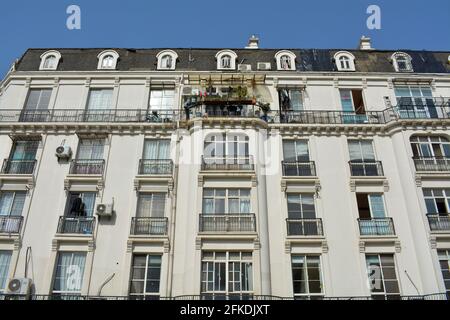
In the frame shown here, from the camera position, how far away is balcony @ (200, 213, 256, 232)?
17.0 metres

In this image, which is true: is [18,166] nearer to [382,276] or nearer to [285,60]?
[285,60]

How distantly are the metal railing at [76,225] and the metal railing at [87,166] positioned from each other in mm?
2295

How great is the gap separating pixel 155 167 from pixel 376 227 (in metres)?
10.0

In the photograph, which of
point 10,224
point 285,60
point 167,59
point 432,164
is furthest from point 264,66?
point 10,224

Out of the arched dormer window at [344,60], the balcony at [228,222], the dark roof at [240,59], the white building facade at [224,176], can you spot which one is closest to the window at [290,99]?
the white building facade at [224,176]

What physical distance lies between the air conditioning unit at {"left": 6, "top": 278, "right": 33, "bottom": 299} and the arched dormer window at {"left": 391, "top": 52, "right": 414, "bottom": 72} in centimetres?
2102

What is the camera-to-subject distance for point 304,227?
687 inches

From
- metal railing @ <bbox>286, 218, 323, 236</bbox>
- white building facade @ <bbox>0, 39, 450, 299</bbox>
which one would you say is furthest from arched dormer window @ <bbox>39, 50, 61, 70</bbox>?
metal railing @ <bbox>286, 218, 323, 236</bbox>

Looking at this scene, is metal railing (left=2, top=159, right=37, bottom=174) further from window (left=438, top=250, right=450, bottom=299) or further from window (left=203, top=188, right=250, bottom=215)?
window (left=438, top=250, right=450, bottom=299)

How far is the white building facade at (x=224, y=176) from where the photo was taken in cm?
1639

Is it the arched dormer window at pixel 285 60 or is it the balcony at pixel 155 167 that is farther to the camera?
the arched dormer window at pixel 285 60

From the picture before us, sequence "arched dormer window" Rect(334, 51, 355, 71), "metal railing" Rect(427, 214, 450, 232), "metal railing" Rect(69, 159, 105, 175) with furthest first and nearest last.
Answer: "arched dormer window" Rect(334, 51, 355, 71), "metal railing" Rect(69, 159, 105, 175), "metal railing" Rect(427, 214, 450, 232)

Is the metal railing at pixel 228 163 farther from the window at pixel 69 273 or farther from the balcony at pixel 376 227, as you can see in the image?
the window at pixel 69 273
